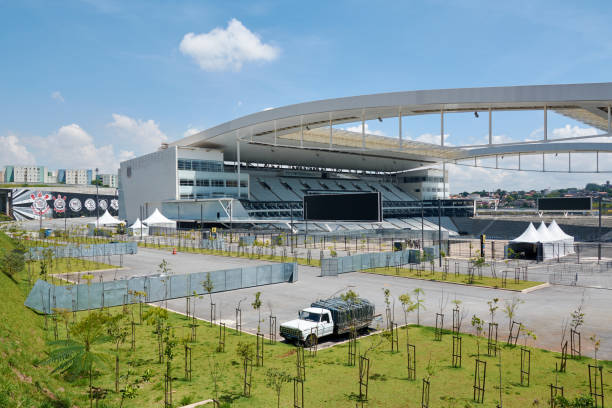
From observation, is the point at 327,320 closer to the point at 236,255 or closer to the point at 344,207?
the point at 236,255

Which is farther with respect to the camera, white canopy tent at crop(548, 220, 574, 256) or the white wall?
the white wall

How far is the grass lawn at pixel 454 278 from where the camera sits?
28273 mm

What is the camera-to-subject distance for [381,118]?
52125 mm

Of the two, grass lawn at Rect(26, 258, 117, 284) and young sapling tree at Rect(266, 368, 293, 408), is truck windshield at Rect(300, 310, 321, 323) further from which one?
grass lawn at Rect(26, 258, 117, 284)

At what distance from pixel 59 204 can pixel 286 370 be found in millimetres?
121038

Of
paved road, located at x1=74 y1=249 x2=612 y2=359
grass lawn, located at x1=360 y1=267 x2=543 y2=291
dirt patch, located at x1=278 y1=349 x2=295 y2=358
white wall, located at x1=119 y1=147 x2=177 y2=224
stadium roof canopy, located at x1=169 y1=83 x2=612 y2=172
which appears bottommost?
dirt patch, located at x1=278 y1=349 x2=295 y2=358

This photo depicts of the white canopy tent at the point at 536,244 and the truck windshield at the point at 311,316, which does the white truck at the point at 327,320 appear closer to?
the truck windshield at the point at 311,316

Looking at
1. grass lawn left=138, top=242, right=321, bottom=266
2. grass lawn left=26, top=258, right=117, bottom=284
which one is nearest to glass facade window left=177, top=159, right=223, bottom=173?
grass lawn left=138, top=242, right=321, bottom=266

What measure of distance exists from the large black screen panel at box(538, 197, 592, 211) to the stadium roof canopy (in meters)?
9.76

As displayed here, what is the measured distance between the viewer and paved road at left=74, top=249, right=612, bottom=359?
59.9 ft

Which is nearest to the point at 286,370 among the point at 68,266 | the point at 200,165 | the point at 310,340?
the point at 310,340

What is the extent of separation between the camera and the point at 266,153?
284 feet

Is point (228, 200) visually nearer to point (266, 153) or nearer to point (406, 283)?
point (266, 153)

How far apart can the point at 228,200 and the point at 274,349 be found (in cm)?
6458
